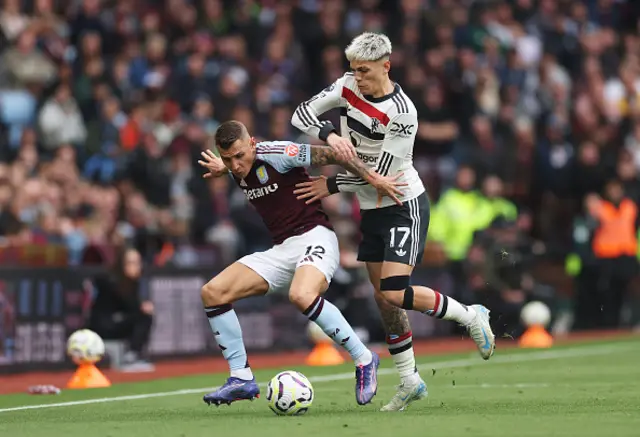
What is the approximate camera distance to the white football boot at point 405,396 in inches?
430

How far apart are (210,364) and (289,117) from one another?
475 cm

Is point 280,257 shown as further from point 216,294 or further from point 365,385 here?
point 365,385

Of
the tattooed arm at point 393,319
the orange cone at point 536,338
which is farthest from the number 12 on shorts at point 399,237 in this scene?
the orange cone at point 536,338

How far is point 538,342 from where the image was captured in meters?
18.8

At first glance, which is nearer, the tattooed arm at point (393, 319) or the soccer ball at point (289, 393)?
the soccer ball at point (289, 393)

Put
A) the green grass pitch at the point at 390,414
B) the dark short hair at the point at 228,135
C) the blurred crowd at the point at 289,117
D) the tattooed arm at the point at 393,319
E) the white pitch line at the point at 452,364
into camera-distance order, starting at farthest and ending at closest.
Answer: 1. the blurred crowd at the point at 289,117
2. the white pitch line at the point at 452,364
3. the tattooed arm at the point at 393,319
4. the dark short hair at the point at 228,135
5. the green grass pitch at the point at 390,414

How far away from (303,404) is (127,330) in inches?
263

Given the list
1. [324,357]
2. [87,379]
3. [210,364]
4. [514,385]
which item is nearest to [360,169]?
[514,385]

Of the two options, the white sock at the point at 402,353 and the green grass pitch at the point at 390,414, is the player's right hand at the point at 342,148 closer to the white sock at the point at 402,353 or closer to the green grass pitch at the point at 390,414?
the white sock at the point at 402,353

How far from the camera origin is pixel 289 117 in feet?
68.8

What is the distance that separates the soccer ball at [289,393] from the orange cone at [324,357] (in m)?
6.28

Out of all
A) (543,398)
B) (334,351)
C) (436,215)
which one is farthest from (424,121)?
(543,398)

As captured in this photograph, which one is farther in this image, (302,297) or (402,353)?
(402,353)

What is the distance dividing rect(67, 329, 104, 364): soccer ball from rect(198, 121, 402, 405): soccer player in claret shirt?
3760 millimetres
